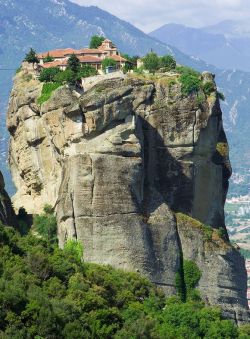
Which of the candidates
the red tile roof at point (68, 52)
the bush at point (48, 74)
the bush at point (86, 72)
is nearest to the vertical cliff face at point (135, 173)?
the bush at point (48, 74)

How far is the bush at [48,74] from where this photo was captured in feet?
172

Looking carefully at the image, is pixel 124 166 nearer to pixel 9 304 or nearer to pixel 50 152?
pixel 50 152

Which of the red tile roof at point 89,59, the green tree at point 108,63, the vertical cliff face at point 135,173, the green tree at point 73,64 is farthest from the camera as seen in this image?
the red tile roof at point 89,59

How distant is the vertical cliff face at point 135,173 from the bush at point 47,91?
1.29 feet

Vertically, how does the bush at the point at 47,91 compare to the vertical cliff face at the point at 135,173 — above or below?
above

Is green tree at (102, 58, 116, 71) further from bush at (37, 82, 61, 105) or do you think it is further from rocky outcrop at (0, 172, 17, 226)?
rocky outcrop at (0, 172, 17, 226)

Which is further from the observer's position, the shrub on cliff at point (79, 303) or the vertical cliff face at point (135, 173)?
the vertical cliff face at point (135, 173)

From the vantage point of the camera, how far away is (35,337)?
103ft

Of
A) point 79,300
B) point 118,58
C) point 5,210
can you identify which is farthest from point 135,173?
point 79,300

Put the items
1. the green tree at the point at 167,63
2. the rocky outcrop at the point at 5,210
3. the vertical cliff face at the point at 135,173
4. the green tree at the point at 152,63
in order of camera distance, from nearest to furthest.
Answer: the rocky outcrop at the point at 5,210 → the vertical cliff face at the point at 135,173 → the green tree at the point at 152,63 → the green tree at the point at 167,63

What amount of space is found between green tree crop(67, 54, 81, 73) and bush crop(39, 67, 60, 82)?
623mm

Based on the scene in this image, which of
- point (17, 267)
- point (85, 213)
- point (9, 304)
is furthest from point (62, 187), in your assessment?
point (9, 304)

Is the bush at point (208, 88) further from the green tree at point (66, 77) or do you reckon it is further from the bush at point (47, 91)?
the bush at point (47, 91)

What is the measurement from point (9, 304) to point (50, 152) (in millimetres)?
19277
